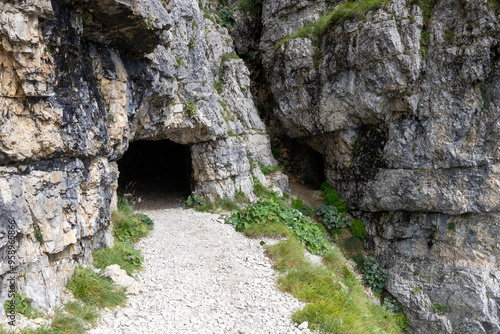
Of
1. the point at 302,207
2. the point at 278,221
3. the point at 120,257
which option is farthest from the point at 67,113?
the point at 302,207

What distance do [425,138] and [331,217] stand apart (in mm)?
4997

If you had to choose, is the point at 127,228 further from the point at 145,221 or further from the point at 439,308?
the point at 439,308

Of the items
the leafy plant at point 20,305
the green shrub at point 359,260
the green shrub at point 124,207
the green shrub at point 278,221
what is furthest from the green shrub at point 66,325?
the green shrub at point 359,260

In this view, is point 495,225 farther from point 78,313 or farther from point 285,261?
point 78,313

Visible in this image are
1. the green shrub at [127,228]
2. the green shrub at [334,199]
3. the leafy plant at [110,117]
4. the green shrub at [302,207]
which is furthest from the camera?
the green shrub at [334,199]

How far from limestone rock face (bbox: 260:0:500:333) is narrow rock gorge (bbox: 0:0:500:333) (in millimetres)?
49

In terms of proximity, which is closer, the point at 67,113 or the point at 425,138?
the point at 67,113

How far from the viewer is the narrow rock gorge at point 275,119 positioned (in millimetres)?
4906

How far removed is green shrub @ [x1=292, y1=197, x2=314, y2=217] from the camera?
45.1 feet

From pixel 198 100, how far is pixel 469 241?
37.3 ft

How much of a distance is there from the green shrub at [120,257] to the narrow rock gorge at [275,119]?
302 mm

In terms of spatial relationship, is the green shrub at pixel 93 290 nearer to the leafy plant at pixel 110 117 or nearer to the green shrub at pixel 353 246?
the leafy plant at pixel 110 117

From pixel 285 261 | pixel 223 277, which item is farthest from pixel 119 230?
pixel 285 261

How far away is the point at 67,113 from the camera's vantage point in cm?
543
